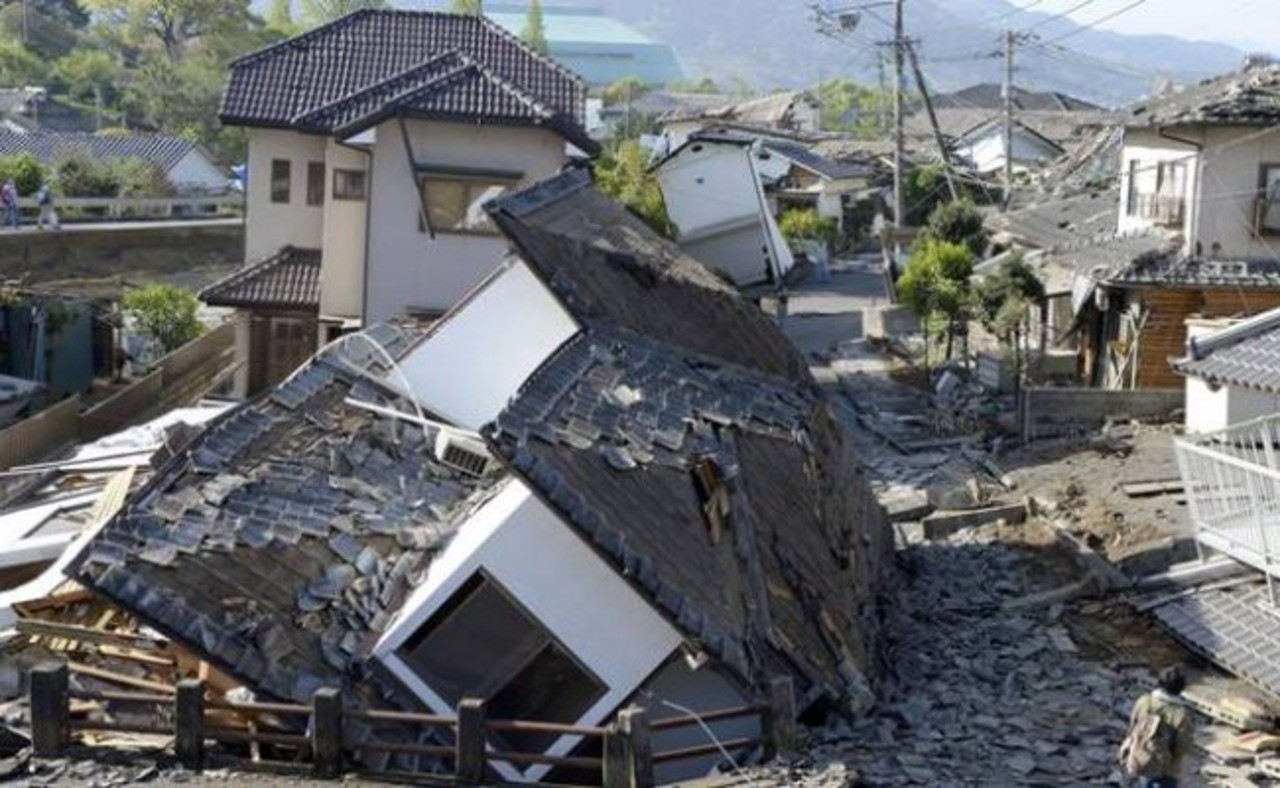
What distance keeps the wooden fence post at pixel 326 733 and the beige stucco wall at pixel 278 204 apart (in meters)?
18.0

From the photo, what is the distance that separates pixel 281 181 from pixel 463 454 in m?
14.4

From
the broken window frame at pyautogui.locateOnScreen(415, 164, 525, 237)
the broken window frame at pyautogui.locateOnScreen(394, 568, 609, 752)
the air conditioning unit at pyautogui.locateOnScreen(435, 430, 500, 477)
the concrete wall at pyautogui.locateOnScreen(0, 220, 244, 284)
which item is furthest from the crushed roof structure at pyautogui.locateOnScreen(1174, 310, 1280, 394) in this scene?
the concrete wall at pyautogui.locateOnScreen(0, 220, 244, 284)

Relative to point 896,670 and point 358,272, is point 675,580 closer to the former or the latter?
point 896,670

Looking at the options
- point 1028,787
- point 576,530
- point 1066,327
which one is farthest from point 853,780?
point 1066,327

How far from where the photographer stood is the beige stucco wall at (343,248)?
25.6m

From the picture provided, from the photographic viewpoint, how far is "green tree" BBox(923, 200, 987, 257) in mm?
A: 41625

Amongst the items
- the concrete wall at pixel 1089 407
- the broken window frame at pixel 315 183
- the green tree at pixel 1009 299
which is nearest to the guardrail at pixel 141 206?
the broken window frame at pixel 315 183

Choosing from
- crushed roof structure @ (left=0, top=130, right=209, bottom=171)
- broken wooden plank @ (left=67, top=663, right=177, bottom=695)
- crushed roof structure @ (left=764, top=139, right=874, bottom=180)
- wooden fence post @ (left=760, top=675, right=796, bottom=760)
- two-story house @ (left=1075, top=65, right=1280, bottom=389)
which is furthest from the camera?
crushed roof structure @ (left=764, top=139, right=874, bottom=180)

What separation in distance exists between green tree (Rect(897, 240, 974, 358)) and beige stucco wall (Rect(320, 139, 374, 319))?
10.7 metres

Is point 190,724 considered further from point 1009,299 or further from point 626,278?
point 1009,299

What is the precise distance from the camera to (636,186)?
132ft

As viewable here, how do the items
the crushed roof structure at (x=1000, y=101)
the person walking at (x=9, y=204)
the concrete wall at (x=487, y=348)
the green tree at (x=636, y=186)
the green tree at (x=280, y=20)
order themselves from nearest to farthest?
1. the concrete wall at (x=487, y=348)
2. the green tree at (x=636, y=186)
3. the person walking at (x=9, y=204)
4. the crushed roof structure at (x=1000, y=101)
5. the green tree at (x=280, y=20)

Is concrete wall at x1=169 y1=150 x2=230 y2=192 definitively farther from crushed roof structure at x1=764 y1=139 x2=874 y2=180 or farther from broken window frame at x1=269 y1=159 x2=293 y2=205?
broken window frame at x1=269 y1=159 x2=293 y2=205

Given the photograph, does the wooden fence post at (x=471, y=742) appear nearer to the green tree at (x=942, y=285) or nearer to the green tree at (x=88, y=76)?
the green tree at (x=942, y=285)
